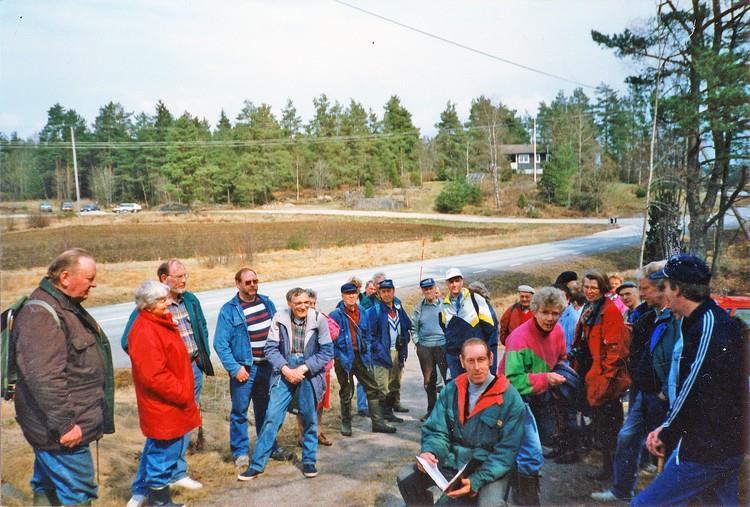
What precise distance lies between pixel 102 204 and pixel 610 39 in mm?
27865

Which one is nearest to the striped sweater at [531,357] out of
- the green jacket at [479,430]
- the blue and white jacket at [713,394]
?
the green jacket at [479,430]

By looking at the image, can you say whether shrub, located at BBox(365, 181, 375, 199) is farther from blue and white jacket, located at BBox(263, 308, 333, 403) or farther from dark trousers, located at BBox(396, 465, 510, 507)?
dark trousers, located at BBox(396, 465, 510, 507)

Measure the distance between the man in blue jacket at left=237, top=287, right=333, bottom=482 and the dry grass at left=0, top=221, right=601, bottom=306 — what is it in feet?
33.0

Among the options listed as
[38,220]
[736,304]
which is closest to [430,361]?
[736,304]

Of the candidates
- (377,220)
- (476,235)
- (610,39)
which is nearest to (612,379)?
(610,39)

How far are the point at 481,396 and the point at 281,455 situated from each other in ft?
8.35

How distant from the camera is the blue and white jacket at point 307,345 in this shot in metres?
4.73

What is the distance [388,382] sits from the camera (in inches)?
255

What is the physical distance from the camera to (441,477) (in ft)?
10.6

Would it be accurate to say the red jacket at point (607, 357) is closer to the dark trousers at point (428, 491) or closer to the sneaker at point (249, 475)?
the dark trousers at point (428, 491)

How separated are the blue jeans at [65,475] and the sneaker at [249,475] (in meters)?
1.41

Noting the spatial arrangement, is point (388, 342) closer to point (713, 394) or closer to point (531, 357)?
point (531, 357)

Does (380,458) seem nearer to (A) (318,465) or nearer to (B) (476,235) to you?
(A) (318,465)

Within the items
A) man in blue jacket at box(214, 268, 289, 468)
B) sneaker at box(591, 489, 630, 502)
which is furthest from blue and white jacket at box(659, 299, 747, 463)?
man in blue jacket at box(214, 268, 289, 468)
